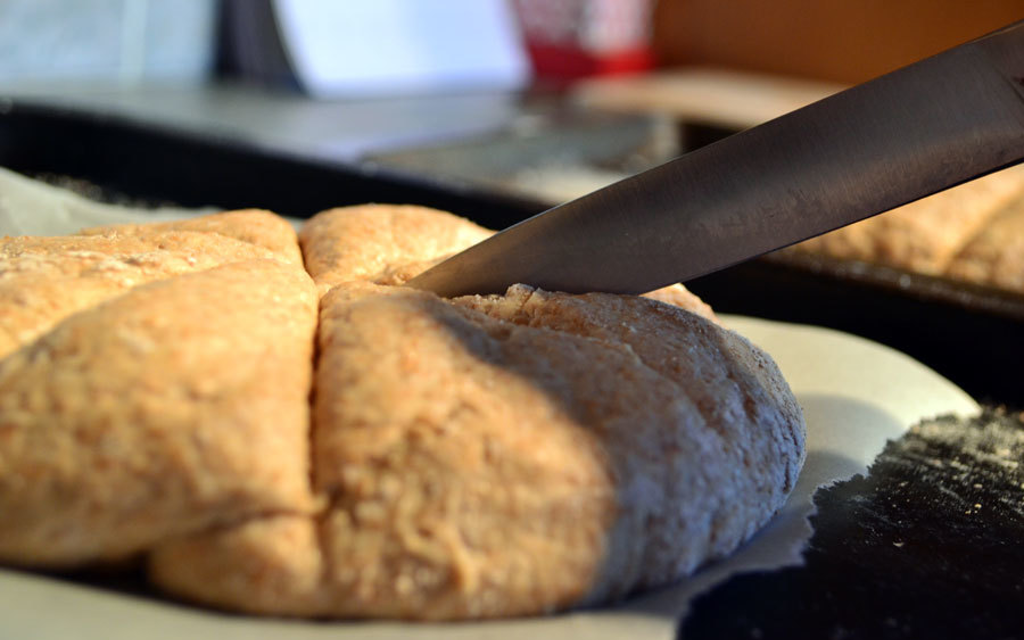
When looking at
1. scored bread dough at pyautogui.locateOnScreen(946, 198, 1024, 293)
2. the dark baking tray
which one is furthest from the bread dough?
scored bread dough at pyautogui.locateOnScreen(946, 198, 1024, 293)

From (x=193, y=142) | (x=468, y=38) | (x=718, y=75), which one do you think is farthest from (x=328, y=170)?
(x=718, y=75)

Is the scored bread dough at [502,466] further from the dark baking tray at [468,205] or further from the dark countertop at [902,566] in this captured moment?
the dark baking tray at [468,205]

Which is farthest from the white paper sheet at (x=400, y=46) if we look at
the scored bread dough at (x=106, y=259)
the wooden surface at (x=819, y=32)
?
the scored bread dough at (x=106, y=259)

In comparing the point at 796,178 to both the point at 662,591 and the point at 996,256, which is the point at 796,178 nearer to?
the point at 662,591

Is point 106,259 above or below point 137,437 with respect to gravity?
above

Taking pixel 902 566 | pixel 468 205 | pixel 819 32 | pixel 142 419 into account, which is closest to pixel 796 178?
pixel 902 566

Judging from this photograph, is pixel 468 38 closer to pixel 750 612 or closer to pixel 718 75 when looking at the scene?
pixel 718 75
